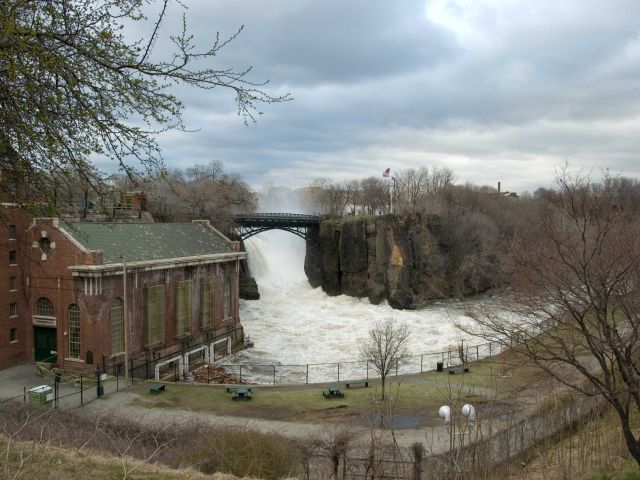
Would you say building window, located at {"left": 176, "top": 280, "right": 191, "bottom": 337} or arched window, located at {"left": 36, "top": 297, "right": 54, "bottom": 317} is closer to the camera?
arched window, located at {"left": 36, "top": 297, "right": 54, "bottom": 317}

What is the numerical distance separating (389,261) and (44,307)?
113ft

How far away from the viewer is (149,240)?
30.3 m

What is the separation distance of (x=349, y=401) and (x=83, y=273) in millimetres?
12781

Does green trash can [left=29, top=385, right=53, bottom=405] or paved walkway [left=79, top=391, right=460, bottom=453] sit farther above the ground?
green trash can [left=29, top=385, right=53, bottom=405]

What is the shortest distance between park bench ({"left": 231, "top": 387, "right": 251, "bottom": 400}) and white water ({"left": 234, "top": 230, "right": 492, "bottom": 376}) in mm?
9912

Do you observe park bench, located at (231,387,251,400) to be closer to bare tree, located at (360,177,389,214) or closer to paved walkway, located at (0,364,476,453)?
paved walkway, located at (0,364,476,453)

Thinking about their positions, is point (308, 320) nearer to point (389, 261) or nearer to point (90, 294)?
point (389, 261)

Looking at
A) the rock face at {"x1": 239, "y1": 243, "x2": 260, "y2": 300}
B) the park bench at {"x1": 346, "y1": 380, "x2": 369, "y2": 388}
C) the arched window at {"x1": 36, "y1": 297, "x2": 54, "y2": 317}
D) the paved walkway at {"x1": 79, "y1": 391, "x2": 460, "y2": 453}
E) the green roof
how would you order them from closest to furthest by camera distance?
the paved walkway at {"x1": 79, "y1": 391, "x2": 460, "y2": 453}, the park bench at {"x1": 346, "y1": 380, "x2": 369, "y2": 388}, the green roof, the arched window at {"x1": 36, "y1": 297, "x2": 54, "y2": 317}, the rock face at {"x1": 239, "y1": 243, "x2": 260, "y2": 300}

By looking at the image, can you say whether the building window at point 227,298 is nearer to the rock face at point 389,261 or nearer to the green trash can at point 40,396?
the green trash can at point 40,396

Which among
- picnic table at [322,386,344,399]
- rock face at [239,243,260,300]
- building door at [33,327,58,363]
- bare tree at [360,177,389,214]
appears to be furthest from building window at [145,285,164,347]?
bare tree at [360,177,389,214]

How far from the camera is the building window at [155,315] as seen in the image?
27641 mm

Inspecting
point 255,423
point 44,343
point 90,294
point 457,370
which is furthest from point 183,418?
point 457,370

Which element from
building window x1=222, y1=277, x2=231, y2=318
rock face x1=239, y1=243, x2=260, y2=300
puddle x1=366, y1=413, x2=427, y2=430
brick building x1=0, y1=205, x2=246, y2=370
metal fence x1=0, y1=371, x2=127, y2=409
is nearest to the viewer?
puddle x1=366, y1=413, x2=427, y2=430

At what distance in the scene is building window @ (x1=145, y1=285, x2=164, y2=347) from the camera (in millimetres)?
27641
